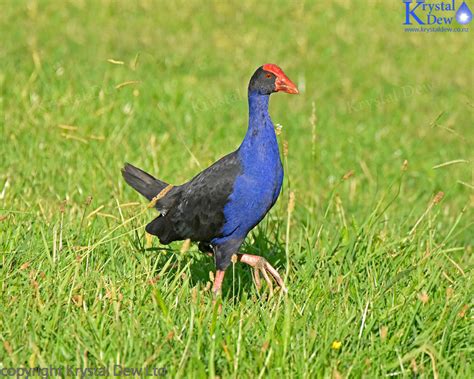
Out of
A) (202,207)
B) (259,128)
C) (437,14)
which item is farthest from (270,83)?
(437,14)

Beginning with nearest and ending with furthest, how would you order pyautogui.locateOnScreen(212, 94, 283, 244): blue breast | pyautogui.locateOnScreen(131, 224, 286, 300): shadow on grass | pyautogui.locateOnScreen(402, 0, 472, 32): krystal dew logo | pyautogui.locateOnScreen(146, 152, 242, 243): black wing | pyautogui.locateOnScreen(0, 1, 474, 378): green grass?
pyautogui.locateOnScreen(0, 1, 474, 378): green grass
pyautogui.locateOnScreen(212, 94, 283, 244): blue breast
pyautogui.locateOnScreen(146, 152, 242, 243): black wing
pyautogui.locateOnScreen(131, 224, 286, 300): shadow on grass
pyautogui.locateOnScreen(402, 0, 472, 32): krystal dew logo

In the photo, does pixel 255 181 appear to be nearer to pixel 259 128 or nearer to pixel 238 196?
pixel 238 196

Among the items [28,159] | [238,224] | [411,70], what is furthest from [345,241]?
[411,70]

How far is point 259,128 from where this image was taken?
425 centimetres

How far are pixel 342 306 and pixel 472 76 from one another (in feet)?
22.5

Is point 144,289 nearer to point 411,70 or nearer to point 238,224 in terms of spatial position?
point 238,224

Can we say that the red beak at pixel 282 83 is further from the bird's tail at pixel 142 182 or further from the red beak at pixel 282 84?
the bird's tail at pixel 142 182

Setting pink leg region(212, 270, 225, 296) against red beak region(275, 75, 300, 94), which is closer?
pink leg region(212, 270, 225, 296)

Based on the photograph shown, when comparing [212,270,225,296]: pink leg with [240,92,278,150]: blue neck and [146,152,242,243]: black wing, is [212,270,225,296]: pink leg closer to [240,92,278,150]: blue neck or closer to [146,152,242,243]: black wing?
[146,152,242,243]: black wing

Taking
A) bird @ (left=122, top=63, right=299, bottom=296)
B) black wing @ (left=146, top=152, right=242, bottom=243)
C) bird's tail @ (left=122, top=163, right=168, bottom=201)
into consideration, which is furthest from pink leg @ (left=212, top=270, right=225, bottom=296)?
bird's tail @ (left=122, top=163, right=168, bottom=201)

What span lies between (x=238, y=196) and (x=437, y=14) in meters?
7.67

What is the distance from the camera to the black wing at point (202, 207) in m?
4.26

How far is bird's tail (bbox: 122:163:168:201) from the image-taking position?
484cm

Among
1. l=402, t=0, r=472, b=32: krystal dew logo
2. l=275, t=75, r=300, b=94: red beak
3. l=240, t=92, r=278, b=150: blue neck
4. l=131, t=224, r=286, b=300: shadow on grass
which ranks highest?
l=402, t=0, r=472, b=32: krystal dew logo
